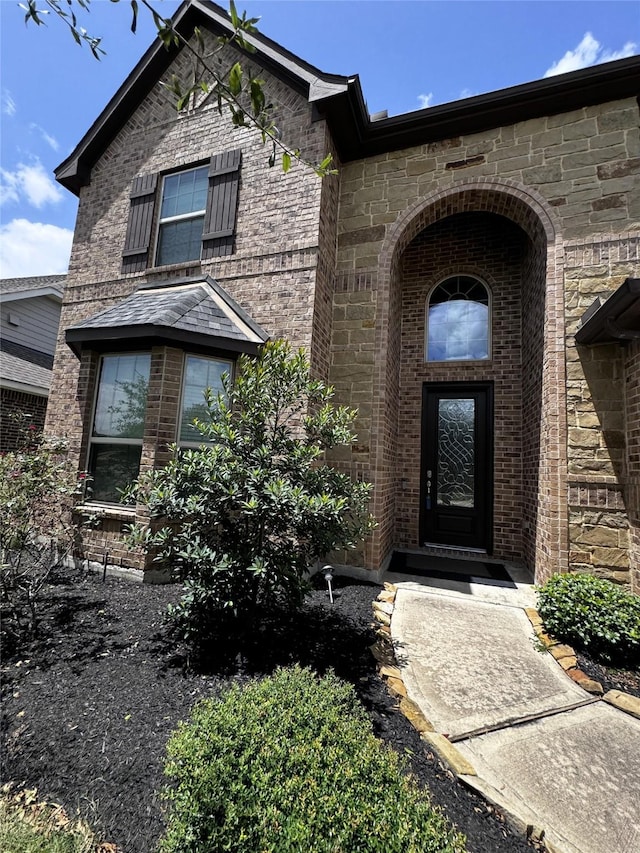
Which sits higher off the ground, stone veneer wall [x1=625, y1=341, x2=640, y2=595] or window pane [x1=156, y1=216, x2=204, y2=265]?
window pane [x1=156, y1=216, x2=204, y2=265]

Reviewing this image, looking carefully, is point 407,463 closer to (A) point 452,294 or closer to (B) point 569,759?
(A) point 452,294

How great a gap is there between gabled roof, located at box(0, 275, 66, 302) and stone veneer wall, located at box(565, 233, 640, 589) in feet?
41.3

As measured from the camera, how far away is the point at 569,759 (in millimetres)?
2092

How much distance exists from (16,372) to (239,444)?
839 cm

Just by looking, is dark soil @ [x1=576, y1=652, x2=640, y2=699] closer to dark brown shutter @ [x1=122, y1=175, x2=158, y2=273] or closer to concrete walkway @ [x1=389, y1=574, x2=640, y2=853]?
concrete walkway @ [x1=389, y1=574, x2=640, y2=853]

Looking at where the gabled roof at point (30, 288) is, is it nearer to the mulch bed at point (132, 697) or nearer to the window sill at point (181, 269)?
the window sill at point (181, 269)

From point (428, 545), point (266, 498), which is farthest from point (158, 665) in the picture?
point (428, 545)

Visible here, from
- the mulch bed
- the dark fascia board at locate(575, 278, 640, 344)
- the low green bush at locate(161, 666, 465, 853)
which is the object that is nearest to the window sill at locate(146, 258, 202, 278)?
the mulch bed

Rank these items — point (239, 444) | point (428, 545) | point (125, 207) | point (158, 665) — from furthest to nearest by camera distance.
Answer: point (125, 207) → point (428, 545) → point (239, 444) → point (158, 665)

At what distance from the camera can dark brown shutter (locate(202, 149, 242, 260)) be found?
578 cm

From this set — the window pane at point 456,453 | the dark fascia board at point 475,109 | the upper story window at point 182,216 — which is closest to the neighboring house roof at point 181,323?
the upper story window at point 182,216

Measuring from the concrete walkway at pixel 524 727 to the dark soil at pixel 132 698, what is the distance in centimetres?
23

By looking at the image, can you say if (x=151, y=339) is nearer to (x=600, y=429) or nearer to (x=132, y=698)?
(x=132, y=698)

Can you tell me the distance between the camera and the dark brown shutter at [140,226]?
6363 millimetres
